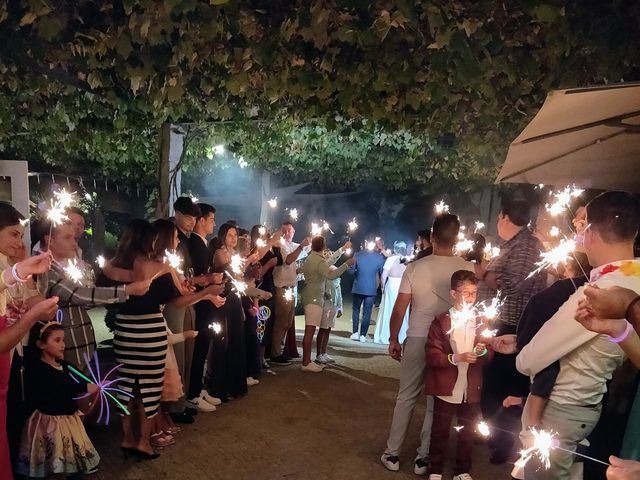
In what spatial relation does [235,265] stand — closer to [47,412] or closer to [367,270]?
[47,412]

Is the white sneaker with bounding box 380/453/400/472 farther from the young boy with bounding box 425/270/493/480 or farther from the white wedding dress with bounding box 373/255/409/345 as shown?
the white wedding dress with bounding box 373/255/409/345

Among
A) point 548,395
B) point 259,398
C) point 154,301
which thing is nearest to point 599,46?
point 548,395

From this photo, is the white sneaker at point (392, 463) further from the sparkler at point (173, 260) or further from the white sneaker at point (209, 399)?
the sparkler at point (173, 260)

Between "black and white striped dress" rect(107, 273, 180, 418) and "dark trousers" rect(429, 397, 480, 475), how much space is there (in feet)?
7.93

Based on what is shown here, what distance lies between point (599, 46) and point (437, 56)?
42.9 inches

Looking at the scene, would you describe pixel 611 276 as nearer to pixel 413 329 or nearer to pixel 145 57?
pixel 413 329

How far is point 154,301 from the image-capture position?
445 cm

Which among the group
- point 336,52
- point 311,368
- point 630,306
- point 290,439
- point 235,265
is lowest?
point 311,368

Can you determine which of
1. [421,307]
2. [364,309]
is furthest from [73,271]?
[364,309]

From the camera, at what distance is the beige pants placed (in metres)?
7.71

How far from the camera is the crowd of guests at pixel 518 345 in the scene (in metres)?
2.53

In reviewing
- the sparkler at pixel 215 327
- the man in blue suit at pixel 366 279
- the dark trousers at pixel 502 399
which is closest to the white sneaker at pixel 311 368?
the sparkler at pixel 215 327

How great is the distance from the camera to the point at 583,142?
3.62 m

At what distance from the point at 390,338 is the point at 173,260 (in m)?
2.17
